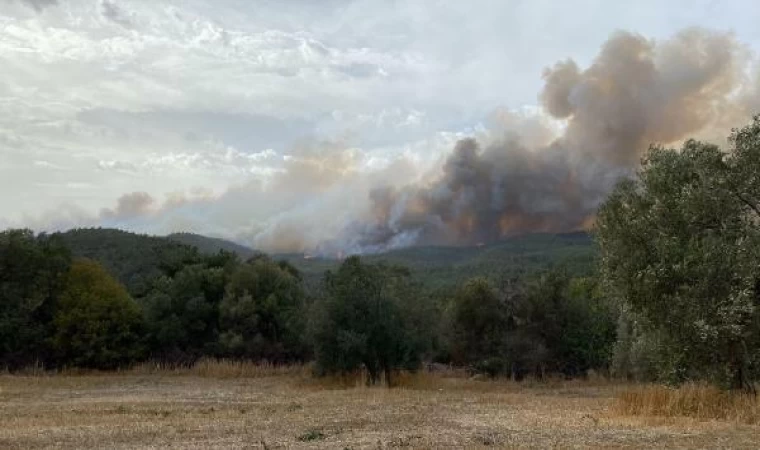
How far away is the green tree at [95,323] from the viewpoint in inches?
2205

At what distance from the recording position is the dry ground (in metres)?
18.4

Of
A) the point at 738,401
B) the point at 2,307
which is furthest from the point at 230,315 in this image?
the point at 738,401

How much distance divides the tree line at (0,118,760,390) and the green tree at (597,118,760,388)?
48 mm

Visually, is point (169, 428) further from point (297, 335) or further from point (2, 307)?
point (2, 307)

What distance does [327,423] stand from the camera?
22562 mm

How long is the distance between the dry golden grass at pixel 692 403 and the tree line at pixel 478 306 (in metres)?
0.46

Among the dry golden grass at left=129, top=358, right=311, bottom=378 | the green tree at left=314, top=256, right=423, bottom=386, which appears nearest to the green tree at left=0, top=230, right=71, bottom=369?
the dry golden grass at left=129, top=358, right=311, bottom=378

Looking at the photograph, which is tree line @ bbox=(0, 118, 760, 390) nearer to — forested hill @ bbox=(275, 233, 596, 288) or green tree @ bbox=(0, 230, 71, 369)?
green tree @ bbox=(0, 230, 71, 369)

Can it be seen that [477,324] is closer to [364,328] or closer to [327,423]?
[364,328]

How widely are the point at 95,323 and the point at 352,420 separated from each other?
39028 mm

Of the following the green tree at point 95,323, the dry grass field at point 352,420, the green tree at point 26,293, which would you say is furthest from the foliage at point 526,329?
the green tree at point 26,293

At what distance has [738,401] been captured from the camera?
24000 mm

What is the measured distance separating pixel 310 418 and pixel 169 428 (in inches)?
179

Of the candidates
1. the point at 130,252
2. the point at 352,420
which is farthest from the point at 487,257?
the point at 352,420
